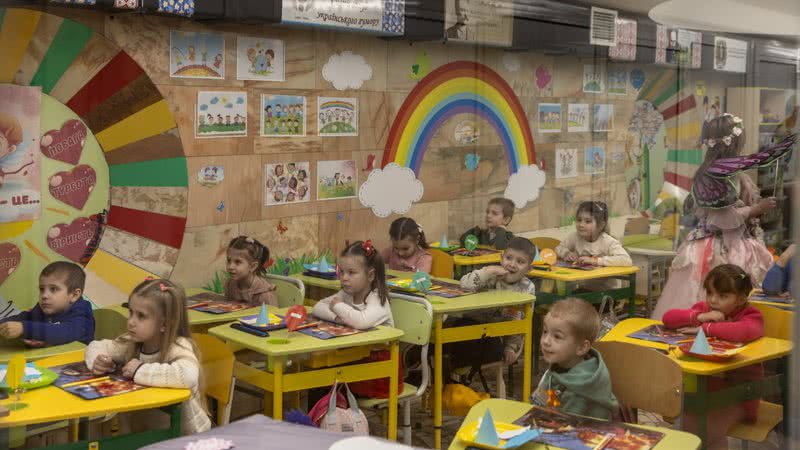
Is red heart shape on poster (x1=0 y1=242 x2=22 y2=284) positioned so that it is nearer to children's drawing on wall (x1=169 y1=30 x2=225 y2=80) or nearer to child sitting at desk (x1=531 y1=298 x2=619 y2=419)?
children's drawing on wall (x1=169 y1=30 x2=225 y2=80)

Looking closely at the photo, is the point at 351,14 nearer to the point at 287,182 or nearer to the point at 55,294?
the point at 287,182

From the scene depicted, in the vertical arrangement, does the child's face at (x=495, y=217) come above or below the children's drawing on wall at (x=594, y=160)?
below

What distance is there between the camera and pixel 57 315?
3.81 metres

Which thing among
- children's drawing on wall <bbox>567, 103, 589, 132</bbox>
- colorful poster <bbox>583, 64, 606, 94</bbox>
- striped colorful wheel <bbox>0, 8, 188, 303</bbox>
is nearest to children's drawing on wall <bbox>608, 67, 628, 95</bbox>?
colorful poster <bbox>583, 64, 606, 94</bbox>

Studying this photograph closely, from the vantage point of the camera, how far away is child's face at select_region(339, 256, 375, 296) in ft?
13.3

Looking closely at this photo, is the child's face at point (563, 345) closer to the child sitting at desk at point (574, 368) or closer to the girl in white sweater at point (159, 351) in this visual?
the child sitting at desk at point (574, 368)

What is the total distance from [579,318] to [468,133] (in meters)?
2.94

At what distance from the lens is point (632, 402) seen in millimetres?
2963

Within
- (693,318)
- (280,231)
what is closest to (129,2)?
(280,231)

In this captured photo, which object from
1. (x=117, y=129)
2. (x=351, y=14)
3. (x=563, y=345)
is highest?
(x=351, y=14)

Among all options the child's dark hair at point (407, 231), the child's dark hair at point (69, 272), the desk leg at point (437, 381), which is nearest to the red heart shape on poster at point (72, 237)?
the child's dark hair at point (69, 272)

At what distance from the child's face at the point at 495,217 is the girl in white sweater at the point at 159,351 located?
2.64 meters

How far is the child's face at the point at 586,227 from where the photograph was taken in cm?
467

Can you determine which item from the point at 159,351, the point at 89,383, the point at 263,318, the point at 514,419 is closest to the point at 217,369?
the point at 159,351
